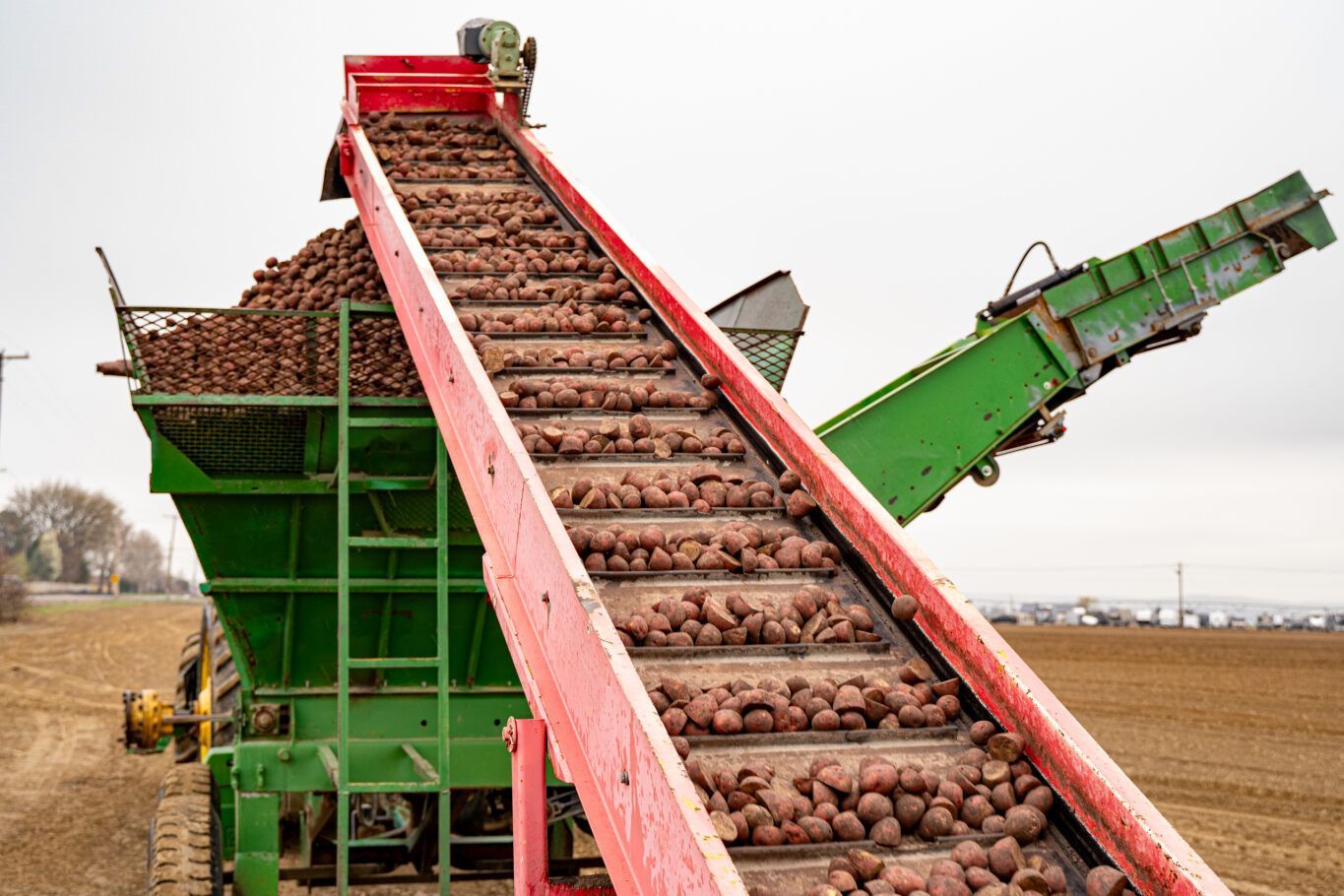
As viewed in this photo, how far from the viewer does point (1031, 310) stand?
6.67m

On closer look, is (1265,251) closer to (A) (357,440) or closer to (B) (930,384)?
(B) (930,384)

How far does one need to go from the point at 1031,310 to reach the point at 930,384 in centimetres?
73

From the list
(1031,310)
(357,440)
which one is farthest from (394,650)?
(1031,310)

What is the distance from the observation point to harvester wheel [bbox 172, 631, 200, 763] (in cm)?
823

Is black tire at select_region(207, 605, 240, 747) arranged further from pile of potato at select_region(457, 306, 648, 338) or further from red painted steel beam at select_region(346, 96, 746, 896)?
red painted steel beam at select_region(346, 96, 746, 896)

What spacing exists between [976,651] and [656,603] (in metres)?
0.86

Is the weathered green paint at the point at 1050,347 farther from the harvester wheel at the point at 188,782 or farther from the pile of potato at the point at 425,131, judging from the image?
the harvester wheel at the point at 188,782

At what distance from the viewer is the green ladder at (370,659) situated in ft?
18.5

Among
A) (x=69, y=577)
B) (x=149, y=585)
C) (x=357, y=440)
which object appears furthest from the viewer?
(x=149, y=585)

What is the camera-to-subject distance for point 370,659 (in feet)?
19.8

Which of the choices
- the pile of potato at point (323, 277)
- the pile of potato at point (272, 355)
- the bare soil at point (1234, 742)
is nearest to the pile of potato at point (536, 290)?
the pile of potato at point (272, 355)

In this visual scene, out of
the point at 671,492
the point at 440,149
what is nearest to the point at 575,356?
the point at 671,492

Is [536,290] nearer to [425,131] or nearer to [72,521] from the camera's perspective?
[425,131]

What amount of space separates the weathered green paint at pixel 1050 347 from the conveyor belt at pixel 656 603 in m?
1.58
